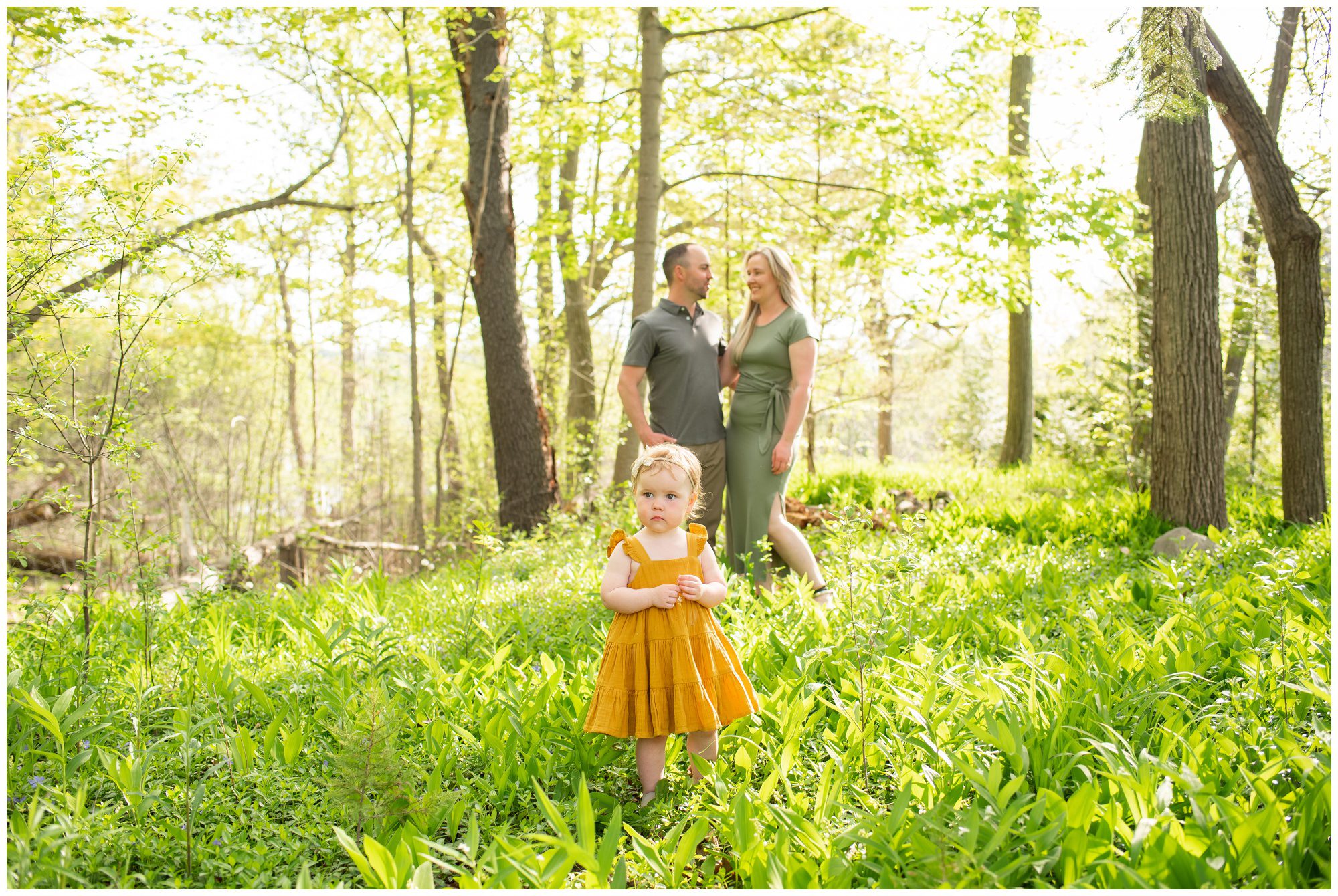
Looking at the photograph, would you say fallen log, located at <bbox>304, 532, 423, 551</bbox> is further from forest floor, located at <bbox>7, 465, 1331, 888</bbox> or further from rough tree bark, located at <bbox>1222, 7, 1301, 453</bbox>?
rough tree bark, located at <bbox>1222, 7, 1301, 453</bbox>

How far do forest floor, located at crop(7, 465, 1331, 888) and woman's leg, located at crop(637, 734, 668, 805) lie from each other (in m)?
0.06

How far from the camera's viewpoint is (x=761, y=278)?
430 cm

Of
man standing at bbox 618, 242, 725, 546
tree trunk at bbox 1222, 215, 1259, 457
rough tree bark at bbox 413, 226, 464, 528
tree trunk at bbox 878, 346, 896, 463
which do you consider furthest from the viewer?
tree trunk at bbox 878, 346, 896, 463

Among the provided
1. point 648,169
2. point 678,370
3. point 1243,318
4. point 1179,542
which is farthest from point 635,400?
point 1243,318

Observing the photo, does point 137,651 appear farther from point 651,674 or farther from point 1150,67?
point 1150,67

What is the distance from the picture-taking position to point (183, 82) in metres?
7.15

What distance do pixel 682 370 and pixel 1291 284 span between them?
15.1 feet

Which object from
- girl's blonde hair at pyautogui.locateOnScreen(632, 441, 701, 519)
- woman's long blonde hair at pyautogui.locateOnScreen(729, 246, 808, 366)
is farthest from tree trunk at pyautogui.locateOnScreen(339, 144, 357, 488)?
girl's blonde hair at pyautogui.locateOnScreen(632, 441, 701, 519)

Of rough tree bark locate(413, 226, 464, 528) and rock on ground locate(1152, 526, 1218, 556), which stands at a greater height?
rough tree bark locate(413, 226, 464, 528)

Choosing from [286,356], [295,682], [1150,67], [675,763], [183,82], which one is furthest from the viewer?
[286,356]

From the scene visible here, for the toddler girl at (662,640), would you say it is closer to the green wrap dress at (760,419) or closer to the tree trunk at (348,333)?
the green wrap dress at (760,419)

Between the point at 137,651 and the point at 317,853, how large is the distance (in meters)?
2.09

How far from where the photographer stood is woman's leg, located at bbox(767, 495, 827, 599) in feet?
14.2

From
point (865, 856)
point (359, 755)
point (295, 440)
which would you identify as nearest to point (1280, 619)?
point (865, 856)
